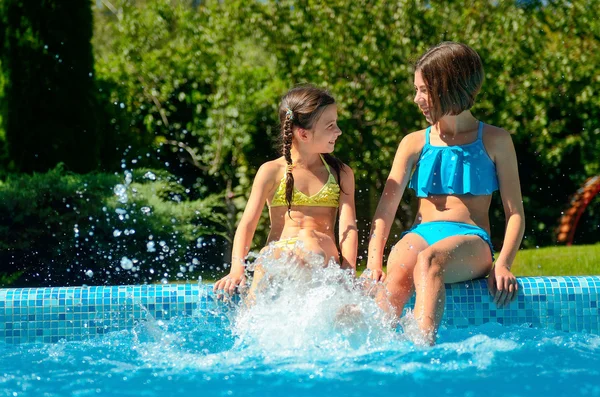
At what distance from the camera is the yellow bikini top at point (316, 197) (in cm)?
416

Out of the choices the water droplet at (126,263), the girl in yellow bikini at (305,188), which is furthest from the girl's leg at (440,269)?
the water droplet at (126,263)

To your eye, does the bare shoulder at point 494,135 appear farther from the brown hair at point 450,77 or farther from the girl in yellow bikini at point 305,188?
the girl in yellow bikini at point 305,188

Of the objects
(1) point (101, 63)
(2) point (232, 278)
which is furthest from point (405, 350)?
(1) point (101, 63)

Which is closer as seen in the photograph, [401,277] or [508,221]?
[401,277]

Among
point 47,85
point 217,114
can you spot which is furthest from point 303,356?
point 217,114

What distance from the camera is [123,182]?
270 inches

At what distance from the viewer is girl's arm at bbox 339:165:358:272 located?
4023 mm

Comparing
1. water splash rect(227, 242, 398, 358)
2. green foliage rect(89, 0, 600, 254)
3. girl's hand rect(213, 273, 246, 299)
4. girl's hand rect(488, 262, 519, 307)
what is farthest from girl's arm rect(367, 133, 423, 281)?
green foliage rect(89, 0, 600, 254)

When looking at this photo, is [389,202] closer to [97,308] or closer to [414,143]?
[414,143]

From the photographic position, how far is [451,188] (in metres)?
4.00

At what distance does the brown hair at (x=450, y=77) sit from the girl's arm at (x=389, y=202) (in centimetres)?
24

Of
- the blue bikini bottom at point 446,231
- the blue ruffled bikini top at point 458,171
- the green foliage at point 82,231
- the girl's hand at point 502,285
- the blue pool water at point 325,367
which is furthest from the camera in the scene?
the green foliage at point 82,231

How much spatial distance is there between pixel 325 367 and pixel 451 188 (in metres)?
1.17

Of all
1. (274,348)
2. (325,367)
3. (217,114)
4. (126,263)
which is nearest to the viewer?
(325,367)
